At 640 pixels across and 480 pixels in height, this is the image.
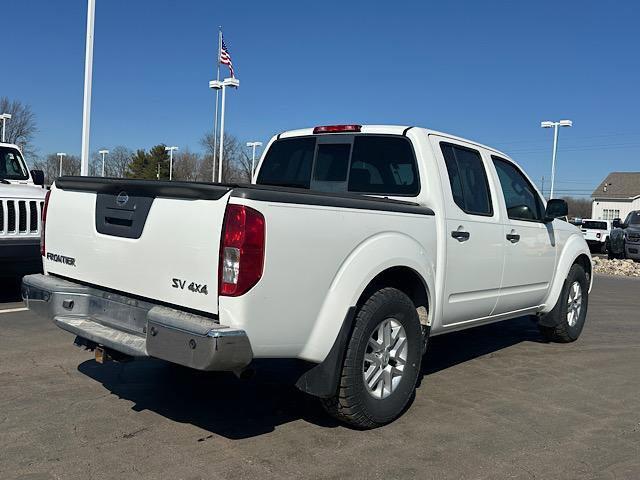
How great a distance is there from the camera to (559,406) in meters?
4.72

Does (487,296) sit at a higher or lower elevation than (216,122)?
lower

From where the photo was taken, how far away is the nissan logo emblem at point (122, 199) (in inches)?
149

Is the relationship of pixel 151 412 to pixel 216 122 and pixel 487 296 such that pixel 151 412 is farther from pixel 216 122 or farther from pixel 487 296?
pixel 216 122

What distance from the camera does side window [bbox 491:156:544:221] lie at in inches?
223

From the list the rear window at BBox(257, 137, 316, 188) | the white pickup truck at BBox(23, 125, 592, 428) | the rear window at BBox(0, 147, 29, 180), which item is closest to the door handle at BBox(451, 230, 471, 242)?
the white pickup truck at BBox(23, 125, 592, 428)

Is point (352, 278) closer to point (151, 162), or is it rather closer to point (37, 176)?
point (37, 176)

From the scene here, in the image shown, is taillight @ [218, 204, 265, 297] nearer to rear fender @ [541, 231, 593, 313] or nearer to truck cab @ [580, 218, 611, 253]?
rear fender @ [541, 231, 593, 313]

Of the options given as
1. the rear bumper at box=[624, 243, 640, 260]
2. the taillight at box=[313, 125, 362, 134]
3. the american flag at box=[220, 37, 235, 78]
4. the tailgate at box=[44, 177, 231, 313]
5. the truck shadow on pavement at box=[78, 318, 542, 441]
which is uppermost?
the american flag at box=[220, 37, 235, 78]

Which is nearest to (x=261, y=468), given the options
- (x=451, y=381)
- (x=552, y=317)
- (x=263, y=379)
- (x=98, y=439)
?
(x=98, y=439)

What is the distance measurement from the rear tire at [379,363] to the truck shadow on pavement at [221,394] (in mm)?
301

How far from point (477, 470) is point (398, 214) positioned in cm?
161

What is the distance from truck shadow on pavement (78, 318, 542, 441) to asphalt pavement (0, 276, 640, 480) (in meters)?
0.01

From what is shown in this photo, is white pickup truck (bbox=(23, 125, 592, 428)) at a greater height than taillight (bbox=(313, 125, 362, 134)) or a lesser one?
lesser

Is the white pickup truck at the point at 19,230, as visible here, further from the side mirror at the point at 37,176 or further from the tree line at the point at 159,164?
the tree line at the point at 159,164
